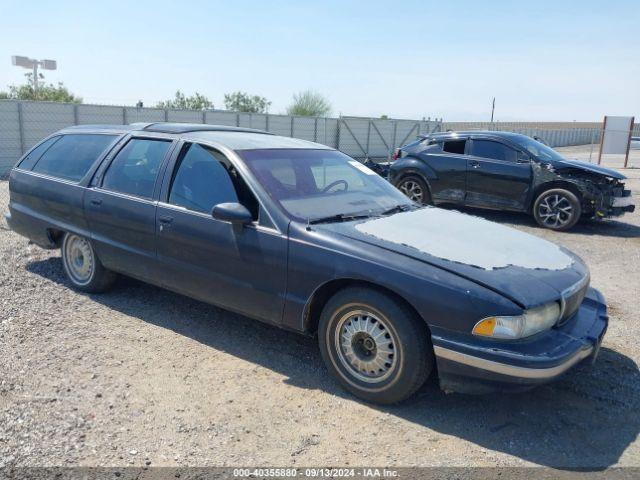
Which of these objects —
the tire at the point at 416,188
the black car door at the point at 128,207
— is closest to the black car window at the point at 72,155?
the black car door at the point at 128,207

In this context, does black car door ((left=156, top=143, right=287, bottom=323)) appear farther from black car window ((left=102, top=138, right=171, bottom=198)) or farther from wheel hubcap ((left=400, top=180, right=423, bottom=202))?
wheel hubcap ((left=400, top=180, right=423, bottom=202))

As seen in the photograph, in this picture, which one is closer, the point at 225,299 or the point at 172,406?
the point at 172,406

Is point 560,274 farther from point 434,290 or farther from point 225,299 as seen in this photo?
point 225,299

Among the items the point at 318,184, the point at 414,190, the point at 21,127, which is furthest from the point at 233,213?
the point at 21,127

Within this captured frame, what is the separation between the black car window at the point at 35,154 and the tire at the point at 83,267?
3.19ft

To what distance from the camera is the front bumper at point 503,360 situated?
3.01m

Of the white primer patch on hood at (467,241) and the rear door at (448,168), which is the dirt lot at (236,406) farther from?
the rear door at (448,168)

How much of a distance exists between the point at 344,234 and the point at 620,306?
11.4 ft

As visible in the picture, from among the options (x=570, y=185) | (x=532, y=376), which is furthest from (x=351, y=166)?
(x=570, y=185)

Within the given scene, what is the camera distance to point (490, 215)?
11.0m

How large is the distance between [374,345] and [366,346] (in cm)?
7

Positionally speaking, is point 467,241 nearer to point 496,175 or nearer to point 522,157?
point 496,175

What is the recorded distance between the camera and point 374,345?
345 centimetres

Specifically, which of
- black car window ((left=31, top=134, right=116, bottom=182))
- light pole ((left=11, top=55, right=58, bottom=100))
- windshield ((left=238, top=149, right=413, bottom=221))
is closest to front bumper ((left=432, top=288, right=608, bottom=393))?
windshield ((left=238, top=149, right=413, bottom=221))
